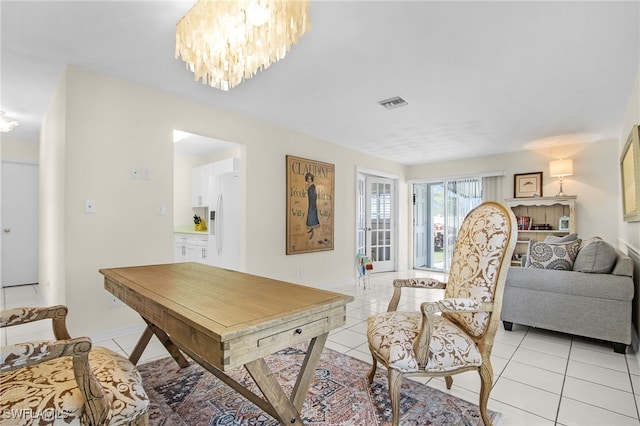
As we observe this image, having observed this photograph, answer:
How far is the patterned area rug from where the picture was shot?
1656 mm

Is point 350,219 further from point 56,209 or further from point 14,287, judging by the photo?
point 14,287

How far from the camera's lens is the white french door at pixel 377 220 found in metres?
6.33

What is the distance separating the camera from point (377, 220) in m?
6.57

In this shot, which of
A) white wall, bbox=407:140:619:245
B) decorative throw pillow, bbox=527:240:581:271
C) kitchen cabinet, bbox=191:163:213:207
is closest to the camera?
decorative throw pillow, bbox=527:240:581:271

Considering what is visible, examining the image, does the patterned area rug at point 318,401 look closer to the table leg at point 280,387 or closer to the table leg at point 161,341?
the table leg at point 161,341

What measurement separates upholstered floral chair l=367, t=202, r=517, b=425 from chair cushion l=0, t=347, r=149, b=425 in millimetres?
1102

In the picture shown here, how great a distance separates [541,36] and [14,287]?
7.44m

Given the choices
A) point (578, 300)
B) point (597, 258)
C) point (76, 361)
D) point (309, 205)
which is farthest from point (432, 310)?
point (309, 205)

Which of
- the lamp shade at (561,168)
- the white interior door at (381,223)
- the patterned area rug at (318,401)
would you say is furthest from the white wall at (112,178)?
the lamp shade at (561,168)

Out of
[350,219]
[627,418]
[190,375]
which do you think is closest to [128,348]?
[190,375]

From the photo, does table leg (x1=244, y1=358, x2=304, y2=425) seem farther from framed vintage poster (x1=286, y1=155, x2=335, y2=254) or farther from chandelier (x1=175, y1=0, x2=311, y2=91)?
framed vintage poster (x1=286, y1=155, x2=335, y2=254)

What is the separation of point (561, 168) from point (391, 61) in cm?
406

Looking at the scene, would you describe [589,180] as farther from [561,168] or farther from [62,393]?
[62,393]

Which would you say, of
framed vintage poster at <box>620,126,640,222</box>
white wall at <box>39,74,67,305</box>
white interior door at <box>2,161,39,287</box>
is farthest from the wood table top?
white interior door at <box>2,161,39,287</box>
